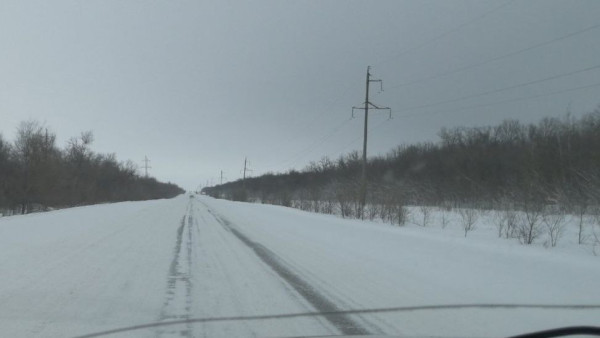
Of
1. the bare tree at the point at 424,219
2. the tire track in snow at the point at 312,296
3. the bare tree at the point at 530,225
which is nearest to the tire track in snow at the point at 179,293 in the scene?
the tire track in snow at the point at 312,296

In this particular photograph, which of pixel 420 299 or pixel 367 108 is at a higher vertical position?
pixel 367 108

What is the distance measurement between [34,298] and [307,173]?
285 feet

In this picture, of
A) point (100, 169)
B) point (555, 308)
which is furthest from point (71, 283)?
point (100, 169)

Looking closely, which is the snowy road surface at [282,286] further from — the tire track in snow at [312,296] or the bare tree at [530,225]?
the bare tree at [530,225]

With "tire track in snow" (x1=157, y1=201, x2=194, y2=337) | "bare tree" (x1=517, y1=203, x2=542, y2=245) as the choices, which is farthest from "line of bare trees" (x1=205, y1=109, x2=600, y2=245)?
"tire track in snow" (x1=157, y1=201, x2=194, y2=337)

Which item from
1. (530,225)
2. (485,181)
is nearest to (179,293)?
(530,225)

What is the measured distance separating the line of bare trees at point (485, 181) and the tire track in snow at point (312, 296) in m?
8.21

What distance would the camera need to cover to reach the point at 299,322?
6.62m

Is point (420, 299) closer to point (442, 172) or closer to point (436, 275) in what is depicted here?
point (436, 275)

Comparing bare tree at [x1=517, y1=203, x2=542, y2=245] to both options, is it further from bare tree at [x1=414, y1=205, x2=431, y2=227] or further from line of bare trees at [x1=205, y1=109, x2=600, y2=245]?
bare tree at [x1=414, y1=205, x2=431, y2=227]

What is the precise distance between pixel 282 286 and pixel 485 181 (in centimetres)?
4696

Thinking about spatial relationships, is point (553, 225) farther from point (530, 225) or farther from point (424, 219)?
point (424, 219)

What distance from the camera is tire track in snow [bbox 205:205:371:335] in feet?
20.8

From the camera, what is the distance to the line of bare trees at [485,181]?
1991cm
